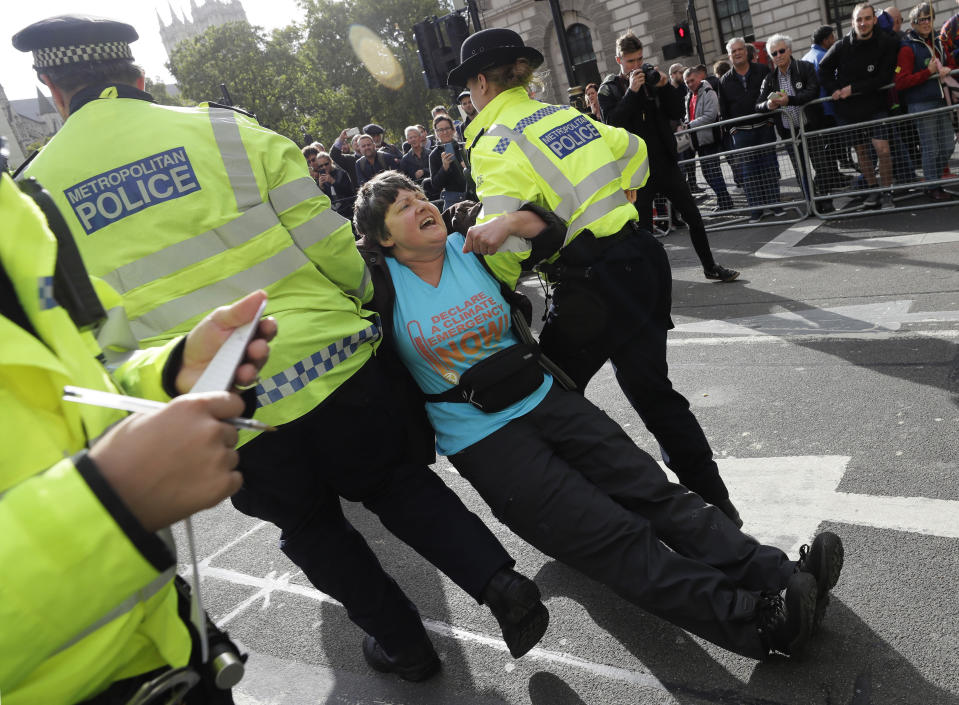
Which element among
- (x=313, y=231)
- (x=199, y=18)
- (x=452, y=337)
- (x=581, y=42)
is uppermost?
(x=199, y=18)

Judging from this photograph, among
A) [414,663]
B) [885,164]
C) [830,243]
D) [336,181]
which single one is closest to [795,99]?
[885,164]

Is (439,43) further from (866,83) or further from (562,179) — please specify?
(562,179)

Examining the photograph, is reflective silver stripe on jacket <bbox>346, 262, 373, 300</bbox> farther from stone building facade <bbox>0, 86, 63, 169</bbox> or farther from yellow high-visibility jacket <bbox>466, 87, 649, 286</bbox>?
stone building facade <bbox>0, 86, 63, 169</bbox>

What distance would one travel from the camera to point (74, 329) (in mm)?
1337

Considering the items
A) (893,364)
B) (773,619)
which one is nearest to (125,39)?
(773,619)

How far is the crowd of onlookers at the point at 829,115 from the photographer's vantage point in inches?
308

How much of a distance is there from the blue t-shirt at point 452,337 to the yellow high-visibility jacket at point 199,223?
0.26 m

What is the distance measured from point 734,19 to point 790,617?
26509 mm

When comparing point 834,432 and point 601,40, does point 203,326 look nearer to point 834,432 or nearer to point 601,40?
point 834,432

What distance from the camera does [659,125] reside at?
6.58m

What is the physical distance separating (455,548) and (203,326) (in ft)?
4.91

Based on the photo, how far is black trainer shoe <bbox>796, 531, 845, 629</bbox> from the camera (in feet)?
7.91

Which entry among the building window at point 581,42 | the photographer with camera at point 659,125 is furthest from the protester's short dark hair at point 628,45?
the building window at point 581,42

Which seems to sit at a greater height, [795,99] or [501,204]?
[501,204]
